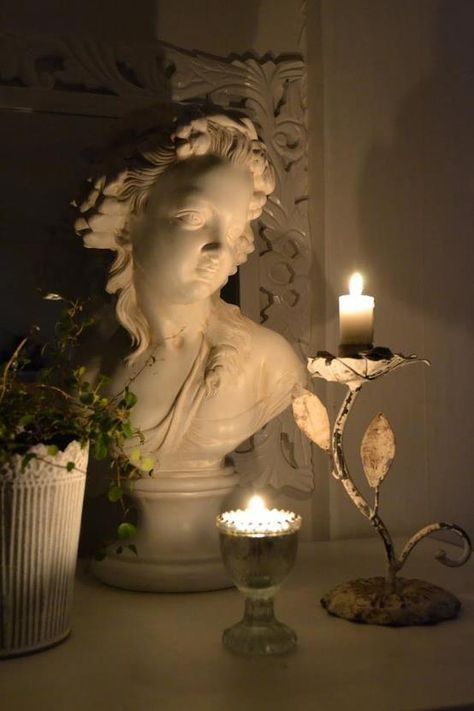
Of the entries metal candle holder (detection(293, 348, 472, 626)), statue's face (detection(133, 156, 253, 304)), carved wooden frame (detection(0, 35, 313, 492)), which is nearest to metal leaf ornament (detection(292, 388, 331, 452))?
metal candle holder (detection(293, 348, 472, 626))

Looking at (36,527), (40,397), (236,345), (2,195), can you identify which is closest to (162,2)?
(2,195)

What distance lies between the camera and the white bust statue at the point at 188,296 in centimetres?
106

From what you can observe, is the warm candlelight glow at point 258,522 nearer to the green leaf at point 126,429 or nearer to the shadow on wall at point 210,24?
the green leaf at point 126,429

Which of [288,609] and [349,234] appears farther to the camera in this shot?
[349,234]

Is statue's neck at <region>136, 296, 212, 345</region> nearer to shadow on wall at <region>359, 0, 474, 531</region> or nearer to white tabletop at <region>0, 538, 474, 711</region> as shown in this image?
white tabletop at <region>0, 538, 474, 711</region>

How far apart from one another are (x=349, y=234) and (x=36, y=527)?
0.84m

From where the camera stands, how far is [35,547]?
85 centimetres

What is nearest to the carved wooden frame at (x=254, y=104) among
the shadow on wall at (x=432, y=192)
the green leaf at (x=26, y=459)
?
the shadow on wall at (x=432, y=192)

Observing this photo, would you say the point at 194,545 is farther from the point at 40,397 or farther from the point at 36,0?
the point at 36,0

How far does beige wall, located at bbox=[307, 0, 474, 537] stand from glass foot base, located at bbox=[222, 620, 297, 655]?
61 centimetres

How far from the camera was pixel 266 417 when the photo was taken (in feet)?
3.86

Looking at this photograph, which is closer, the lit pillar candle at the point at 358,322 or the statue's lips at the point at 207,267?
the lit pillar candle at the point at 358,322

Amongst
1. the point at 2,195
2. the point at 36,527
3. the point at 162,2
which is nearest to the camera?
the point at 36,527

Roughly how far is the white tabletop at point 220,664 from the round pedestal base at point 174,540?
24mm
